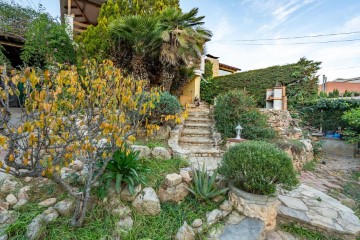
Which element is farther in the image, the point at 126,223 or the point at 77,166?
the point at 77,166

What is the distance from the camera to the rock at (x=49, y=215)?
2.38 m

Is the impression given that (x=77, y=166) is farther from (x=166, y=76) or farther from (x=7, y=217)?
(x=166, y=76)

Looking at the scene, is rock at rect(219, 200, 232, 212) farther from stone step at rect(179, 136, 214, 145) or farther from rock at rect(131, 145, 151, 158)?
stone step at rect(179, 136, 214, 145)

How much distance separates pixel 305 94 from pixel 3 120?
10.6 meters

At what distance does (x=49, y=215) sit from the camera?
242 cm

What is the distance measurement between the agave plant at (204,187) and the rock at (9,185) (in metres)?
2.80

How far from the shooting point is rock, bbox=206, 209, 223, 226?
107 inches

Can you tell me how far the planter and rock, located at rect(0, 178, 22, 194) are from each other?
356 cm

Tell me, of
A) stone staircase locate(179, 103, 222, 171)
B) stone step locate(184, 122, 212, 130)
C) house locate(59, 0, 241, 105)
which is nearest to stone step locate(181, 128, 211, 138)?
stone staircase locate(179, 103, 222, 171)

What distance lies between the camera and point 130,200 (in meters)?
2.83

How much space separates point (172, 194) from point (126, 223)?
827 mm

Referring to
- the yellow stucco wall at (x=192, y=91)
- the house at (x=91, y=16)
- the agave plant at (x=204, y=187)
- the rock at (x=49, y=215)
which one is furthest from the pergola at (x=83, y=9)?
the agave plant at (x=204, y=187)

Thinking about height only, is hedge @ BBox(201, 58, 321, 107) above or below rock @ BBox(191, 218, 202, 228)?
above

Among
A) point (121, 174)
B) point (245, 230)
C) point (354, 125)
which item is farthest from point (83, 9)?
point (354, 125)
